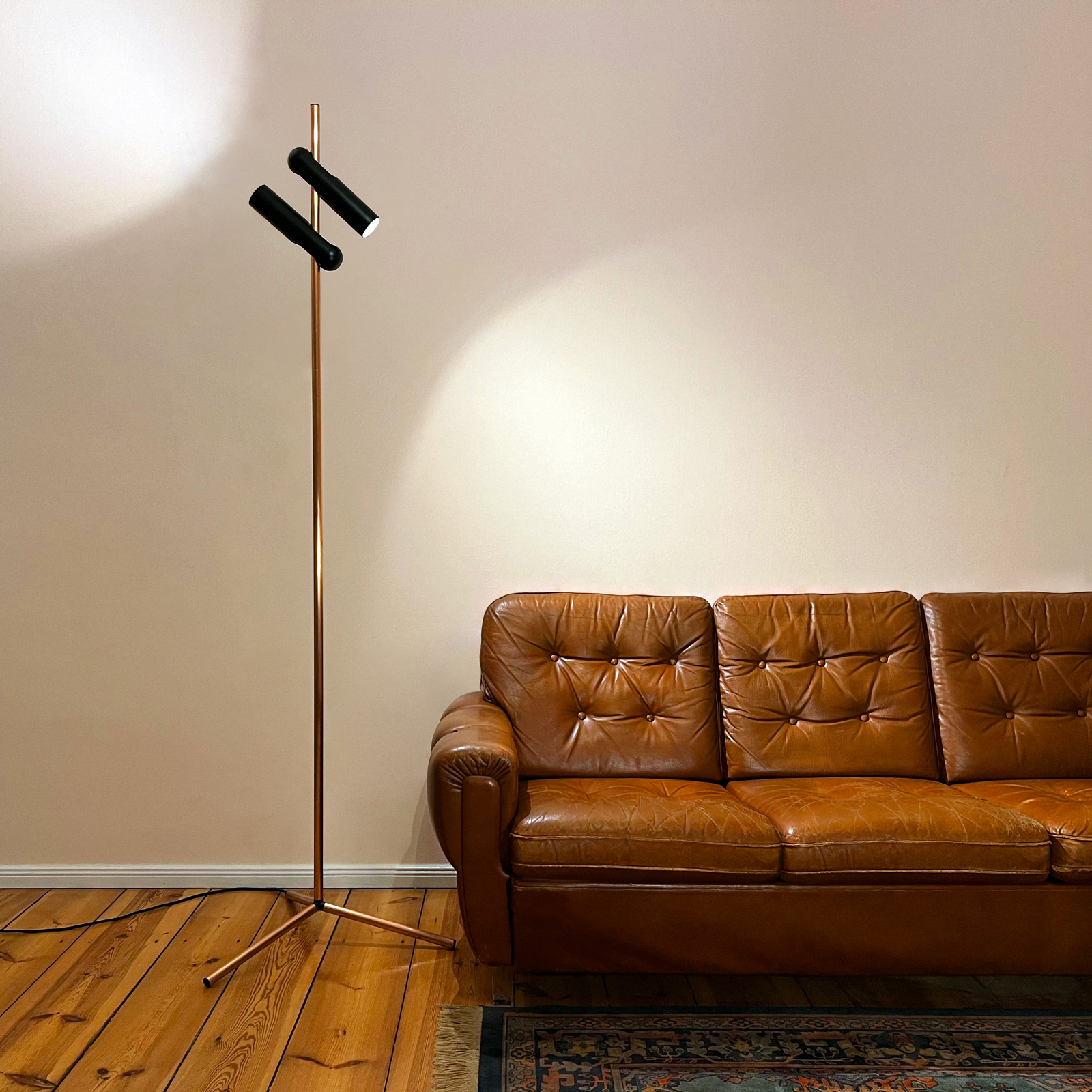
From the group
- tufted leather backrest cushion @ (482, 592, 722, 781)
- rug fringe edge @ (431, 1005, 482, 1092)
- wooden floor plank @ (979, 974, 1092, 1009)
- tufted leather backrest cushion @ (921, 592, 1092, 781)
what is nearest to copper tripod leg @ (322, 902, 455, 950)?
rug fringe edge @ (431, 1005, 482, 1092)

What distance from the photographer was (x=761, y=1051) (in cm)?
185

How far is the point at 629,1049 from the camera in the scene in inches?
73.0

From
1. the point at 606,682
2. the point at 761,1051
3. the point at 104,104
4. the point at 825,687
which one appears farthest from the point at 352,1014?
the point at 104,104

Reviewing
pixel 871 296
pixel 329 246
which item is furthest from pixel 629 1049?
pixel 871 296

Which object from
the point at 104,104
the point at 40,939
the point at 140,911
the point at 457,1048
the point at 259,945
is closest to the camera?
the point at 457,1048

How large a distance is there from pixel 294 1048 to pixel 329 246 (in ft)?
5.78

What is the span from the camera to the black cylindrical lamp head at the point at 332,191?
205 cm

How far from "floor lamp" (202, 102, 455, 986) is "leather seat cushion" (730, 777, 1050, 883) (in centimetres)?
95

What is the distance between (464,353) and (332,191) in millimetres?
752

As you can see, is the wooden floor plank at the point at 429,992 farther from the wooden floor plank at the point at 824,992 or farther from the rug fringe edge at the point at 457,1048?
the wooden floor plank at the point at 824,992

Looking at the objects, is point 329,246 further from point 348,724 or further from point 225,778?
point 225,778

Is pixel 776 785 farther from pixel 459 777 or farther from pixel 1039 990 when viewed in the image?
pixel 459 777

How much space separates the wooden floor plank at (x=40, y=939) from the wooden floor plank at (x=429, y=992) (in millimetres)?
860

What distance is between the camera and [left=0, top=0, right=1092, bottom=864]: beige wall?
266 centimetres
